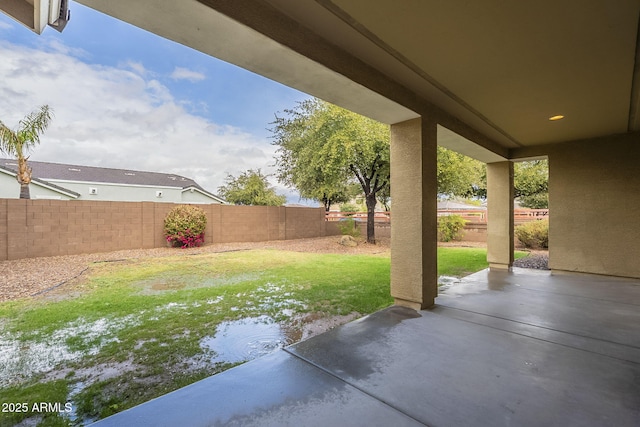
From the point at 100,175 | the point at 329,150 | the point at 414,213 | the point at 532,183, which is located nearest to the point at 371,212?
the point at 329,150

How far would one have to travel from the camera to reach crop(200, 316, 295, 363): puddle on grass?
274cm

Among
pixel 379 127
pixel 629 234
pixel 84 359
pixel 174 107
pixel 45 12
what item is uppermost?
→ pixel 174 107

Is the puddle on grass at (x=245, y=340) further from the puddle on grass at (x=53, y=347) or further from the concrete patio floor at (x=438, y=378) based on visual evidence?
the puddle on grass at (x=53, y=347)

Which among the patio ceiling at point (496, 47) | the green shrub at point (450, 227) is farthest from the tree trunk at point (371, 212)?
the patio ceiling at point (496, 47)

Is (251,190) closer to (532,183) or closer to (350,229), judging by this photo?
(350,229)

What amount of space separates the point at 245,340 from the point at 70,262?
23.7 ft

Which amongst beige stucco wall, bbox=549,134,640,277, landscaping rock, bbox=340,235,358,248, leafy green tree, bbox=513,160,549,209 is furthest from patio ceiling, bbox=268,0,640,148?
leafy green tree, bbox=513,160,549,209

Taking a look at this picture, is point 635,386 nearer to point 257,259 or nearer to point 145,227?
point 257,259

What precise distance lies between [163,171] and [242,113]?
27.7 feet

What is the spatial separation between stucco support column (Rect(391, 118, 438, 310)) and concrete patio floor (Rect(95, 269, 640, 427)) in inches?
15.0

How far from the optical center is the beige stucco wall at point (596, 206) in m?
5.08

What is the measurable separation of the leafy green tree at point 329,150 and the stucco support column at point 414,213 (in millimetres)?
5385

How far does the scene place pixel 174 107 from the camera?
22.7 metres

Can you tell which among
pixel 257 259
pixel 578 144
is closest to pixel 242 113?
pixel 257 259
